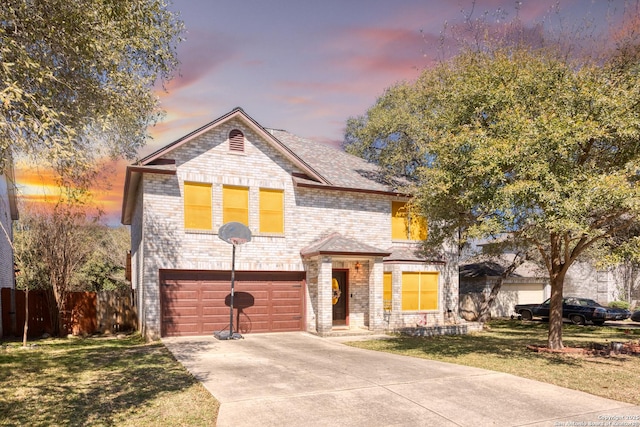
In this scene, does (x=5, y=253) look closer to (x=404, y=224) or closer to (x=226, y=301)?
(x=226, y=301)

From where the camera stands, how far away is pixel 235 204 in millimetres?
17891

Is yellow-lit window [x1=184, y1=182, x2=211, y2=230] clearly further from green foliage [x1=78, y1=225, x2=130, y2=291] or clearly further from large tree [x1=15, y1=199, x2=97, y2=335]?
green foliage [x1=78, y1=225, x2=130, y2=291]

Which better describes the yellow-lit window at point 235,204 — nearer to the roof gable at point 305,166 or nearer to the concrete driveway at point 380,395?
the roof gable at point 305,166

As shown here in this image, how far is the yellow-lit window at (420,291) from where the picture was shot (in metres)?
20.7

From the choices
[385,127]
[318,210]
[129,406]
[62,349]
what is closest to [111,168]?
[62,349]

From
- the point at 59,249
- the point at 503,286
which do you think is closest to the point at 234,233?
the point at 59,249

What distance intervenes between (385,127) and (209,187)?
11.3 meters

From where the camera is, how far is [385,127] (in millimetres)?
24734

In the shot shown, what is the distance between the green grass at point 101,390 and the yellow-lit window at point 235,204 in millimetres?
5813

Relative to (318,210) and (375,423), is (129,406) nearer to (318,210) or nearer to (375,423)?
(375,423)

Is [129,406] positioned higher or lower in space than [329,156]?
lower

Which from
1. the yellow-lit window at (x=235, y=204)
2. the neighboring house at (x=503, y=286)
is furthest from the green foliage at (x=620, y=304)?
the yellow-lit window at (x=235, y=204)

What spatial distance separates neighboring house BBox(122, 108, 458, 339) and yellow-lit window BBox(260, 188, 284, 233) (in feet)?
Answer: 0.14

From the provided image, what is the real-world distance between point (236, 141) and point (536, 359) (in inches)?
514
